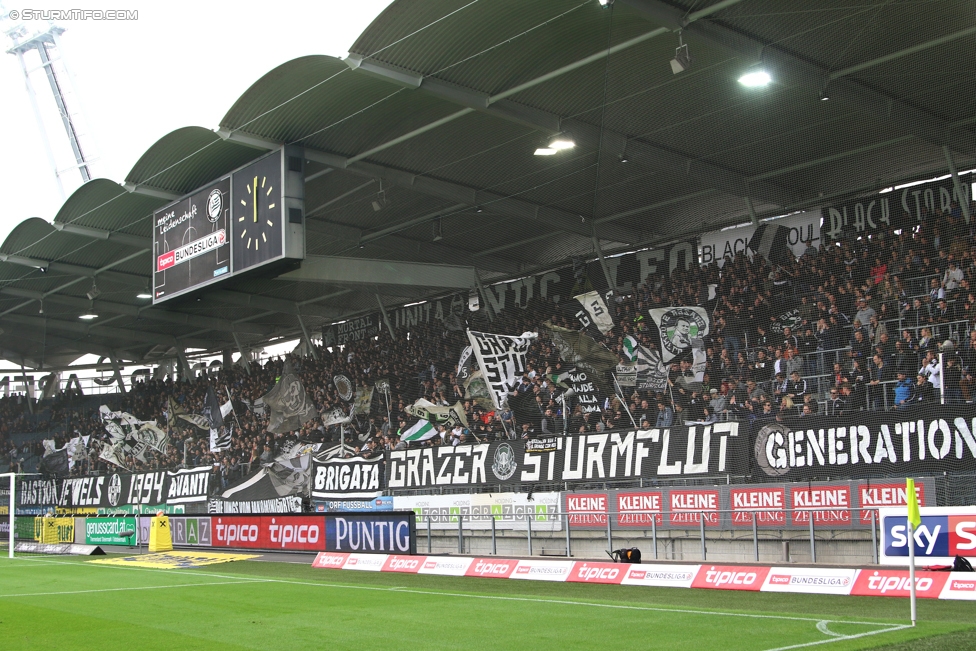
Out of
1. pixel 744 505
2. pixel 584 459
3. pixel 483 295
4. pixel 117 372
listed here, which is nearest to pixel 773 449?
pixel 744 505

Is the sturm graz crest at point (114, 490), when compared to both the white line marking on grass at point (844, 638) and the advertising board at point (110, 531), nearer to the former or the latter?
the advertising board at point (110, 531)

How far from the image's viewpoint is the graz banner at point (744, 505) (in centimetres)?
1645

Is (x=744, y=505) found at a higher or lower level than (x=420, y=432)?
lower

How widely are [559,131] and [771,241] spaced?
24.7 feet

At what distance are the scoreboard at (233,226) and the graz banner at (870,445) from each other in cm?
1069

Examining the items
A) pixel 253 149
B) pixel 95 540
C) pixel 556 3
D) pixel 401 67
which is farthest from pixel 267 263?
pixel 95 540

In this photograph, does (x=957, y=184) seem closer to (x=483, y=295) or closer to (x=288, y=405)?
(x=483, y=295)

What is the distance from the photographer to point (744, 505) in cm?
1839

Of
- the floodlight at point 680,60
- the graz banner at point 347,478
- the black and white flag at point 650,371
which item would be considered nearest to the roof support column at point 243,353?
the graz banner at point 347,478

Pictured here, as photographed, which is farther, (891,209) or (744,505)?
(891,209)

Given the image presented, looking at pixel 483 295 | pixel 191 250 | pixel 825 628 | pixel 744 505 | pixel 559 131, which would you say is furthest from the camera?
pixel 483 295

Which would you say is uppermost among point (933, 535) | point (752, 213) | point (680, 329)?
point (752, 213)

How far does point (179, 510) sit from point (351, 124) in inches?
749

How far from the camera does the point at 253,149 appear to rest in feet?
74.3
